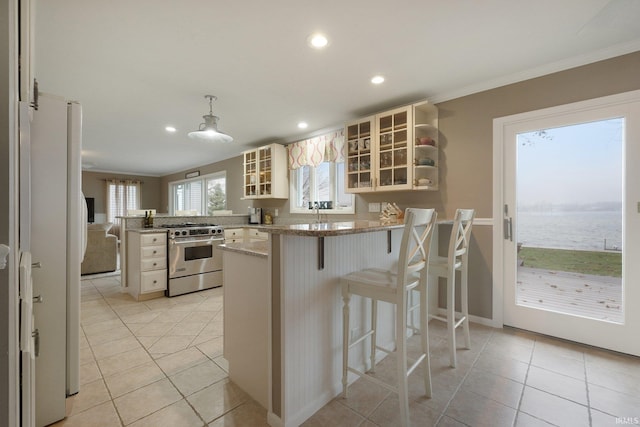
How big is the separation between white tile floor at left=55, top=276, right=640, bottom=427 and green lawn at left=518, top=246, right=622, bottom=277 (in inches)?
25.2

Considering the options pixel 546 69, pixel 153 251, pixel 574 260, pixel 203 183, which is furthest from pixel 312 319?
pixel 203 183

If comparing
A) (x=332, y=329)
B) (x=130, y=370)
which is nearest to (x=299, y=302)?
(x=332, y=329)

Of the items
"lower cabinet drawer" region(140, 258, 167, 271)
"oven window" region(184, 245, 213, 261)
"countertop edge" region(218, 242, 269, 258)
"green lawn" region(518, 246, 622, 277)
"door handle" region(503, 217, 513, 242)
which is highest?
"door handle" region(503, 217, 513, 242)

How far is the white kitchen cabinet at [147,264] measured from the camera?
358 cm

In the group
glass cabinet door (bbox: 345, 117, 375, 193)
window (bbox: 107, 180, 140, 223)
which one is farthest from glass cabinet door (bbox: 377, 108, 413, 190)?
window (bbox: 107, 180, 140, 223)

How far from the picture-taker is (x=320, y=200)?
174 inches

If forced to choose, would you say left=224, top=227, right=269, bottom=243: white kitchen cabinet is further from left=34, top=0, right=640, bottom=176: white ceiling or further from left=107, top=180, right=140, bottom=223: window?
left=107, top=180, right=140, bottom=223: window

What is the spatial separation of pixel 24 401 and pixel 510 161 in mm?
3530

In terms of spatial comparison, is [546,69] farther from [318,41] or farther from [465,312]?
[465,312]

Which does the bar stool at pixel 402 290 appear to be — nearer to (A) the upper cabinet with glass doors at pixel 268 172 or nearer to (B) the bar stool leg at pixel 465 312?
(B) the bar stool leg at pixel 465 312

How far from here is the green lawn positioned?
2264 millimetres

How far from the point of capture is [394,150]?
3141 mm

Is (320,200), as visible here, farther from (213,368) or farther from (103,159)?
(103,159)

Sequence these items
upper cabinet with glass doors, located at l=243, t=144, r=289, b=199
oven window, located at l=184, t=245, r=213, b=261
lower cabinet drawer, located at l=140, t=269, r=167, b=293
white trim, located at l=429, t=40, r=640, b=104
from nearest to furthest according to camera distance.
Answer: white trim, located at l=429, t=40, r=640, b=104
lower cabinet drawer, located at l=140, t=269, r=167, b=293
oven window, located at l=184, t=245, r=213, b=261
upper cabinet with glass doors, located at l=243, t=144, r=289, b=199
